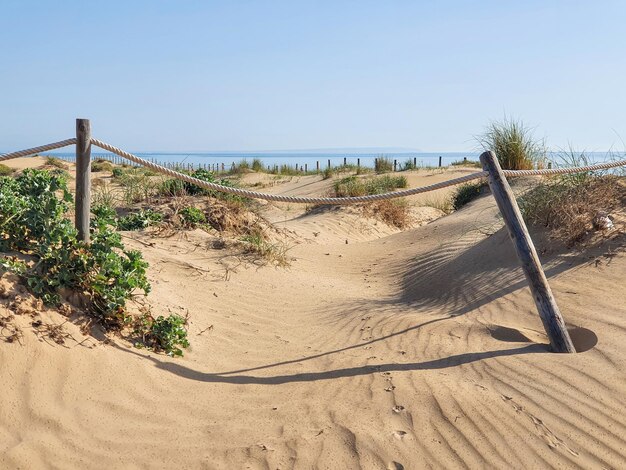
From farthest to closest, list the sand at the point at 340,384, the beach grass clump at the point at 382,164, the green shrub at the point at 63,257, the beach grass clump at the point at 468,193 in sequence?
the beach grass clump at the point at 382,164
the beach grass clump at the point at 468,193
the green shrub at the point at 63,257
the sand at the point at 340,384

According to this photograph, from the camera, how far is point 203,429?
11.0 ft

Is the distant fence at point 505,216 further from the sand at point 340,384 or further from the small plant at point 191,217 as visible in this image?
the small plant at point 191,217

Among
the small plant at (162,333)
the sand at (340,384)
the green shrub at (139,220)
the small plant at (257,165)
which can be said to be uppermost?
the small plant at (257,165)

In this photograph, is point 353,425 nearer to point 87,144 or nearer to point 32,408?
point 32,408

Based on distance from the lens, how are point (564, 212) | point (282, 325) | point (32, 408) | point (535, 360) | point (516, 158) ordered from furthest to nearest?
point (516, 158), point (564, 212), point (282, 325), point (535, 360), point (32, 408)

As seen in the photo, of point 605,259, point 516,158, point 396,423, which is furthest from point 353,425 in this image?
point 516,158

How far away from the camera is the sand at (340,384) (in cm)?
315

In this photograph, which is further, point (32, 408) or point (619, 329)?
point (619, 329)

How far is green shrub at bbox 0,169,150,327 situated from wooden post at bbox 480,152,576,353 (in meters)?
2.70

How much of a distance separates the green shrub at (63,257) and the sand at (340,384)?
0.25 meters

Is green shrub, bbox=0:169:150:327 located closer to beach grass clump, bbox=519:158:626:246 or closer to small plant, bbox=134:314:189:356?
small plant, bbox=134:314:189:356

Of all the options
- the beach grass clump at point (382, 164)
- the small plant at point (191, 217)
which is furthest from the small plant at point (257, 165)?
the small plant at point (191, 217)

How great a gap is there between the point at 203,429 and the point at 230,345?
4.41 ft

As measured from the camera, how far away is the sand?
→ 315 centimetres
